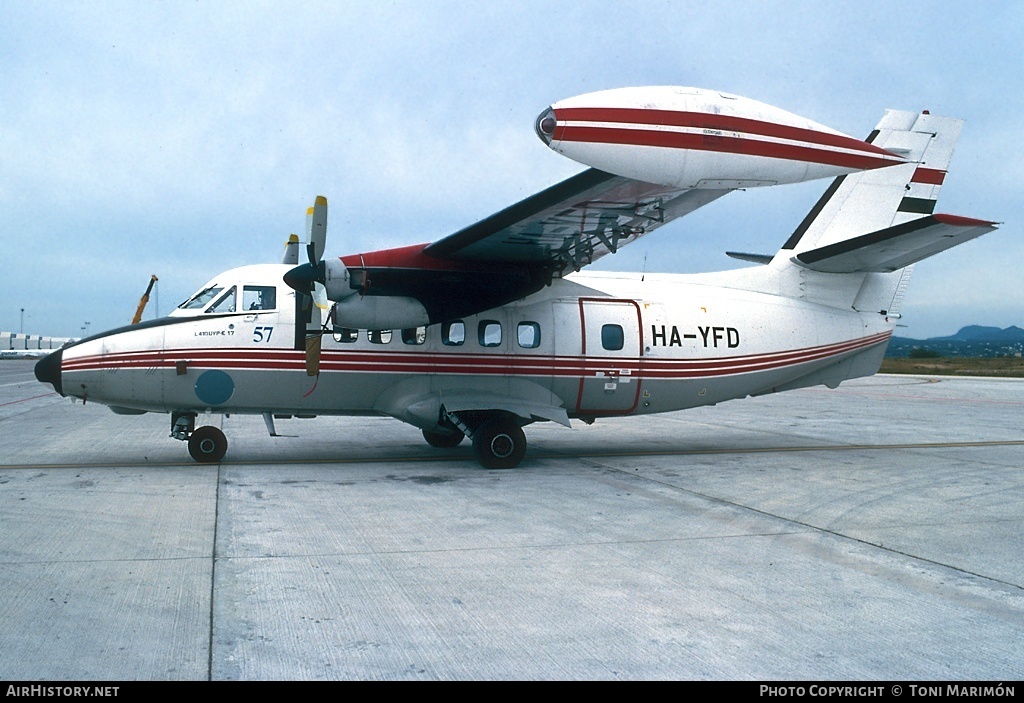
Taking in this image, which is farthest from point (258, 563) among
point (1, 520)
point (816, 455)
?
point (816, 455)

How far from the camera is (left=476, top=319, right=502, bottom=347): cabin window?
12570mm

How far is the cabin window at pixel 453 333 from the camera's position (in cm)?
1243

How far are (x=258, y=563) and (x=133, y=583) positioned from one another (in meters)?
0.94

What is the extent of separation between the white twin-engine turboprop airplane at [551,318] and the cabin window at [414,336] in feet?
0.10

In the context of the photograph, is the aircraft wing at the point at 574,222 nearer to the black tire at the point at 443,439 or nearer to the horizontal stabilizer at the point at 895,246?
the black tire at the point at 443,439

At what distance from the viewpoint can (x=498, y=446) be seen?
11.8 m

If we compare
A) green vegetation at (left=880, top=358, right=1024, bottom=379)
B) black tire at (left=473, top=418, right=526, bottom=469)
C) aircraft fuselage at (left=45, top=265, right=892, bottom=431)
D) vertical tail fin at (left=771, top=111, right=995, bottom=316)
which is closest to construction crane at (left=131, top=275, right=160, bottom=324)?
aircraft fuselage at (left=45, top=265, right=892, bottom=431)

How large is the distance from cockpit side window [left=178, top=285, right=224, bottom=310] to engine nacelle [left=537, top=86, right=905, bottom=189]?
21.9ft

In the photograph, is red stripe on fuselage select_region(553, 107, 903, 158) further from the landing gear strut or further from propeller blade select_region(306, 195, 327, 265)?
the landing gear strut

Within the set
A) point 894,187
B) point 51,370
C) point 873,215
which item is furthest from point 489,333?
point 894,187

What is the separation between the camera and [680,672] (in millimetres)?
4395

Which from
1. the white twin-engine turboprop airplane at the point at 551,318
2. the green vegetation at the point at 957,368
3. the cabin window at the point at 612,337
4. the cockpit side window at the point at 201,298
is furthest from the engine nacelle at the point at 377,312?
the green vegetation at the point at 957,368

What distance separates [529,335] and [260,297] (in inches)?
163

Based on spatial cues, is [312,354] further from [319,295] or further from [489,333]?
[489,333]
